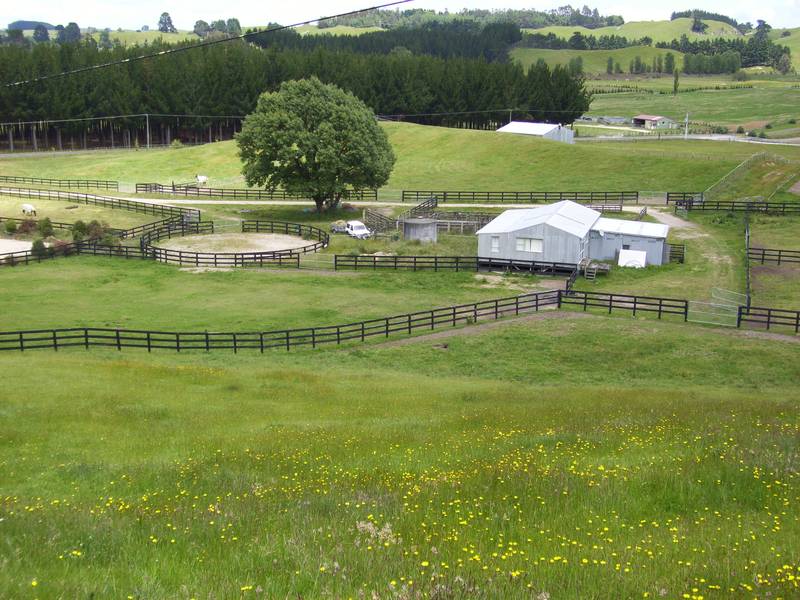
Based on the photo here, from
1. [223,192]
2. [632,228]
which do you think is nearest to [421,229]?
[632,228]

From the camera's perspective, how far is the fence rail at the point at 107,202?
68.5 metres

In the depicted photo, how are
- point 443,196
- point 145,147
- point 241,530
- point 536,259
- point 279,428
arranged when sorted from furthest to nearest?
point 145,147
point 443,196
point 536,259
point 279,428
point 241,530

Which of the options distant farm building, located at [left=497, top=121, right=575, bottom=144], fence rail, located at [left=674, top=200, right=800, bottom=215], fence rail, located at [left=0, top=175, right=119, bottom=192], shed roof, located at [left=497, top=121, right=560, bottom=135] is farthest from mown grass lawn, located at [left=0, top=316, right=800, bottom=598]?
shed roof, located at [left=497, top=121, right=560, bottom=135]

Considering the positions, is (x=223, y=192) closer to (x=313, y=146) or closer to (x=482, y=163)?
(x=313, y=146)

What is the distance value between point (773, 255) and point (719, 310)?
630 inches

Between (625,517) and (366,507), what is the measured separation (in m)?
3.84

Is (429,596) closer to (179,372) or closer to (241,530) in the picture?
(241,530)

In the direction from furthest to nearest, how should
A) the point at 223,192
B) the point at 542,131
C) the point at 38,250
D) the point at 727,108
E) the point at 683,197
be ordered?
the point at 727,108, the point at 542,131, the point at 223,192, the point at 683,197, the point at 38,250

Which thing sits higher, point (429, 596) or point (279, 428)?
point (429, 596)

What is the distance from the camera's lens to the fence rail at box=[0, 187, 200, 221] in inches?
2697

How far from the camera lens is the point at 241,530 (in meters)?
10.6

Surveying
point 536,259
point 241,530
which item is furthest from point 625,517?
point 536,259

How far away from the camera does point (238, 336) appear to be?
34125mm

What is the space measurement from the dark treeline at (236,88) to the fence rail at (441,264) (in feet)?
270
